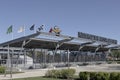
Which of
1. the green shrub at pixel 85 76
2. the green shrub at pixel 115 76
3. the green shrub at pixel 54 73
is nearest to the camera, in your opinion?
the green shrub at pixel 115 76

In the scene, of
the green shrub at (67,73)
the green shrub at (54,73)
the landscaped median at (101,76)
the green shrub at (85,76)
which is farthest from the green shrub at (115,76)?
the green shrub at (54,73)

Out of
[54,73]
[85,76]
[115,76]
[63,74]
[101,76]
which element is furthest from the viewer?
[54,73]

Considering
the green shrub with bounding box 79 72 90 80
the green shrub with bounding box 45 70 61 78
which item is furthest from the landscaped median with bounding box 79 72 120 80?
the green shrub with bounding box 45 70 61 78

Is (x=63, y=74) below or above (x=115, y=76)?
below

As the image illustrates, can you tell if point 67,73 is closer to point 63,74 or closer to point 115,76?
point 63,74

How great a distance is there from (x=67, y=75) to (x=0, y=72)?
14737mm

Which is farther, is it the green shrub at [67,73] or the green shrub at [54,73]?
the green shrub at [54,73]

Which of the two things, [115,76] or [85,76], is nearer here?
[115,76]

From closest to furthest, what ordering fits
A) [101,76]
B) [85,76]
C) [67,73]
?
[101,76] < [85,76] < [67,73]

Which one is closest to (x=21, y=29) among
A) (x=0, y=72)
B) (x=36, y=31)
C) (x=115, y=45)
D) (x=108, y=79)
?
(x=36, y=31)

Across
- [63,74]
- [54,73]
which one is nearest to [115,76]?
[63,74]

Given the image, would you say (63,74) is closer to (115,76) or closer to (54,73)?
(54,73)

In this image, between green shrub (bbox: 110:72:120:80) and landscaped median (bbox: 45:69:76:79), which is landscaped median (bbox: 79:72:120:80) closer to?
green shrub (bbox: 110:72:120:80)

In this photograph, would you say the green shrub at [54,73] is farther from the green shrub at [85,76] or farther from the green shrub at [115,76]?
the green shrub at [115,76]
